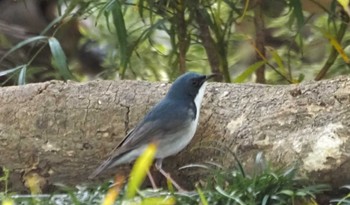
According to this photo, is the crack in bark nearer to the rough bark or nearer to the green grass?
the rough bark

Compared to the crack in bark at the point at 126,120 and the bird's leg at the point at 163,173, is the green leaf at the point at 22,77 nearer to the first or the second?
the crack in bark at the point at 126,120

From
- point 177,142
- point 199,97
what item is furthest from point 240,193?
point 199,97

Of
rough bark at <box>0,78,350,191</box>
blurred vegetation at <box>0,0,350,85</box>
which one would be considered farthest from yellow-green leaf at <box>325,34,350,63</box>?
rough bark at <box>0,78,350,191</box>

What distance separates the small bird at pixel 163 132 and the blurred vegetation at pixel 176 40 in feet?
1.69

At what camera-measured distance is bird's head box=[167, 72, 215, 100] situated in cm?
228

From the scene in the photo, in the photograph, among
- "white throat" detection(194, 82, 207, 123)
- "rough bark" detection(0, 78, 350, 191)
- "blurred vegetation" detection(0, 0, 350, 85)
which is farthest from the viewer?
"blurred vegetation" detection(0, 0, 350, 85)

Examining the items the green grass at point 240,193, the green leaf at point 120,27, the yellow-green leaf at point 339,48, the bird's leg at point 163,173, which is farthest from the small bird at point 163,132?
the yellow-green leaf at point 339,48

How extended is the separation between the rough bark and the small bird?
7 centimetres

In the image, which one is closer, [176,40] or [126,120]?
[126,120]

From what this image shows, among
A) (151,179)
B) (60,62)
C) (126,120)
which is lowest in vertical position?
(151,179)

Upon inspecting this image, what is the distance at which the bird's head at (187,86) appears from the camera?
7.47 feet

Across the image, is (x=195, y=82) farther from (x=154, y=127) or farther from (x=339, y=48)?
(x=339, y=48)

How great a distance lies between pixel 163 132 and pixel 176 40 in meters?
0.96

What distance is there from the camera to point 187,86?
2297mm
